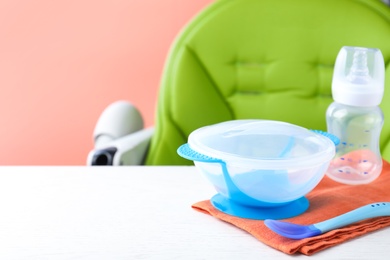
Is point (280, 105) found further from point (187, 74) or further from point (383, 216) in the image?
point (383, 216)

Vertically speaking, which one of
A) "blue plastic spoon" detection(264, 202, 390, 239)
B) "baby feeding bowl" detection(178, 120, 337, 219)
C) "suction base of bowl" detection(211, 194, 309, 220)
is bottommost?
"suction base of bowl" detection(211, 194, 309, 220)

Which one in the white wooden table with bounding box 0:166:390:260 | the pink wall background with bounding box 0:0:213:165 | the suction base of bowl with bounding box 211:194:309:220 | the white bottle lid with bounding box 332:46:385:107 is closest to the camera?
the white wooden table with bounding box 0:166:390:260

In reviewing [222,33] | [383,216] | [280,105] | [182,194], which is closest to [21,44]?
[222,33]

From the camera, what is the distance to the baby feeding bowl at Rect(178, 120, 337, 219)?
2.91 feet

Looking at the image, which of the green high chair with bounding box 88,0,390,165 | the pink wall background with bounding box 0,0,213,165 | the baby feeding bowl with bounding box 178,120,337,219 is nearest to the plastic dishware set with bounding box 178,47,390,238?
the baby feeding bowl with bounding box 178,120,337,219

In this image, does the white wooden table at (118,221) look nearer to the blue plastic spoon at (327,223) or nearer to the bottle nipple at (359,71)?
the blue plastic spoon at (327,223)

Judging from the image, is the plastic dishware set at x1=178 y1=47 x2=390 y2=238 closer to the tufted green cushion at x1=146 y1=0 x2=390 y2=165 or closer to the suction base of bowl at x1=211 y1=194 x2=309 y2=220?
the suction base of bowl at x1=211 y1=194 x2=309 y2=220

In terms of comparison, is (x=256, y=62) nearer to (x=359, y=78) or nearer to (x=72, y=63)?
(x=359, y=78)

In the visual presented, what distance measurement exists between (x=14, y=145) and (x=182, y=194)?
1.26m

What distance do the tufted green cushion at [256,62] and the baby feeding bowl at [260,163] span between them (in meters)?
0.57

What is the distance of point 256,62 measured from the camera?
1597 mm

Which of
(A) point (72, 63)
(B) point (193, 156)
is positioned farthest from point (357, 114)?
(A) point (72, 63)

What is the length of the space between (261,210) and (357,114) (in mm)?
340

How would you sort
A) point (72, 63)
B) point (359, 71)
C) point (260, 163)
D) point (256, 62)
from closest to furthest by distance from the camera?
point (260, 163) → point (359, 71) → point (256, 62) → point (72, 63)
